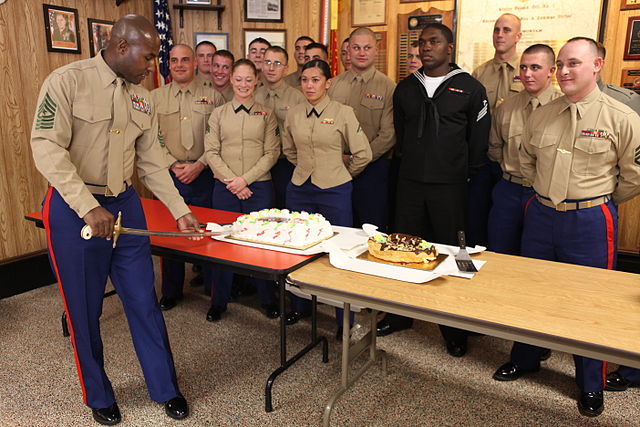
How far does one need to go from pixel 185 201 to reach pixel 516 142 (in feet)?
7.83

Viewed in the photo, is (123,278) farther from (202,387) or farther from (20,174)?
(20,174)

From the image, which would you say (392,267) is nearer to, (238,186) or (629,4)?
(238,186)

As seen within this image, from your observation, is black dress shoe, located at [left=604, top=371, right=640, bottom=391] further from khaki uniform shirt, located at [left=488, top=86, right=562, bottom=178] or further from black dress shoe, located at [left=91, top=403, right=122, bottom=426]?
black dress shoe, located at [left=91, top=403, right=122, bottom=426]

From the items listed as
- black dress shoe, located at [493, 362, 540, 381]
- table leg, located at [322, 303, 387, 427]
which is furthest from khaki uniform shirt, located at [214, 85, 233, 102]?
black dress shoe, located at [493, 362, 540, 381]

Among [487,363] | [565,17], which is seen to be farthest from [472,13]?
[487,363]

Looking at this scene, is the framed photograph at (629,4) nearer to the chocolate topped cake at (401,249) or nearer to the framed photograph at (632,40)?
the framed photograph at (632,40)

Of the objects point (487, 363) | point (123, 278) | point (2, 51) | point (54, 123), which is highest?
point (2, 51)

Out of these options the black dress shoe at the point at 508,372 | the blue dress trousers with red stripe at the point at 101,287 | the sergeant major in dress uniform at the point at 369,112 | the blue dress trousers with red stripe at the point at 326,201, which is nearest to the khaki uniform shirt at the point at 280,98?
the sergeant major in dress uniform at the point at 369,112

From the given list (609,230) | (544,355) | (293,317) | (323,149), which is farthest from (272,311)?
(609,230)

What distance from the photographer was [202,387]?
8.80 feet

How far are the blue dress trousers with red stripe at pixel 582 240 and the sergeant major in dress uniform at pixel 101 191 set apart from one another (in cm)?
192

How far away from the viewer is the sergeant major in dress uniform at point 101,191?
197cm

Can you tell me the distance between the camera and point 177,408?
239 centimetres

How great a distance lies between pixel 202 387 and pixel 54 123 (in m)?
1.53
